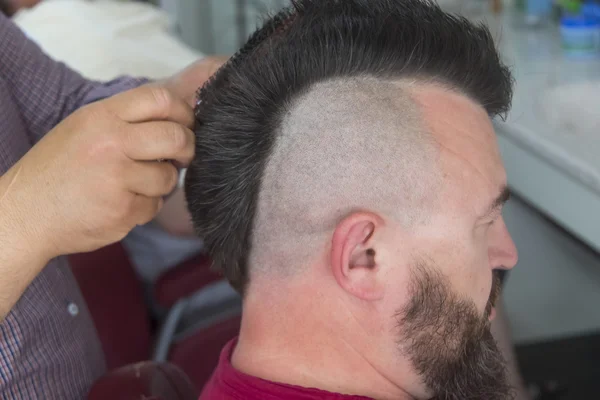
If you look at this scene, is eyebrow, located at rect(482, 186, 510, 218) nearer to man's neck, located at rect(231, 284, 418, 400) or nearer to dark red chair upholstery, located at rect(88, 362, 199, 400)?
man's neck, located at rect(231, 284, 418, 400)

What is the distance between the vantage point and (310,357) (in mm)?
799

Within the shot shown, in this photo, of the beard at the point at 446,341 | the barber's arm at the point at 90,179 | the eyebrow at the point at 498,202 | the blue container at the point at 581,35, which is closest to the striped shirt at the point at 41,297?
the barber's arm at the point at 90,179

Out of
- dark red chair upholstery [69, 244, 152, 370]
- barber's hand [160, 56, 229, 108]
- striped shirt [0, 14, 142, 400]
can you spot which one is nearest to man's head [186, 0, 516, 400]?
barber's hand [160, 56, 229, 108]

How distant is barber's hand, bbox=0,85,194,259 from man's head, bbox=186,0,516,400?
0.10 meters

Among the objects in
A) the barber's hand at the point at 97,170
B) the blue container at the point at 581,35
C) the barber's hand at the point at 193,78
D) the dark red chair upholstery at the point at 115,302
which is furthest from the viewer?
the blue container at the point at 581,35

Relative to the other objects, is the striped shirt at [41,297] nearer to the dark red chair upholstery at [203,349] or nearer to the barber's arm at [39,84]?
the barber's arm at [39,84]

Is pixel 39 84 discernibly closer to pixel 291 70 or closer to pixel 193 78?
pixel 193 78

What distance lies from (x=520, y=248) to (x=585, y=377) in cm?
46

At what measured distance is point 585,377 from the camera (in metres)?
1.68

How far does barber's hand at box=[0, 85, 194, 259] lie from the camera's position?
72cm

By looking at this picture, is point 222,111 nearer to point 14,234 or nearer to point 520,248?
point 14,234

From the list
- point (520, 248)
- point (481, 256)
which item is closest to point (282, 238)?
point (481, 256)

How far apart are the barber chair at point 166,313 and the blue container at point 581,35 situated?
1240mm

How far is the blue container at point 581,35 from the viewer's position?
6.36ft
